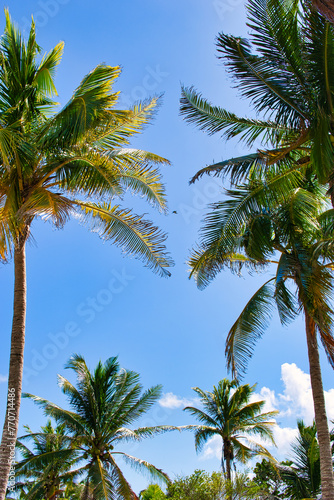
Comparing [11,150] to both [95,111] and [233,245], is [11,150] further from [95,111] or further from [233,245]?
[233,245]

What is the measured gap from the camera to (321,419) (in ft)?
33.2

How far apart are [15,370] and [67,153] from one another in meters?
4.03

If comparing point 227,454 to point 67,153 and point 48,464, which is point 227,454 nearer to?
point 48,464

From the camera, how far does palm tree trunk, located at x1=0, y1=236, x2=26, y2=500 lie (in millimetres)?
6969

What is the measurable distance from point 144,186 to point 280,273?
3.35m

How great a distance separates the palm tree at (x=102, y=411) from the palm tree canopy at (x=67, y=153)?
37.6 feet

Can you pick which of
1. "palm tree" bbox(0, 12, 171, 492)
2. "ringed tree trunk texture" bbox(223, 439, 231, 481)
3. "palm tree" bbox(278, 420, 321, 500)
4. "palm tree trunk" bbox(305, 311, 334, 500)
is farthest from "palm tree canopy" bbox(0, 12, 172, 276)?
"ringed tree trunk texture" bbox(223, 439, 231, 481)

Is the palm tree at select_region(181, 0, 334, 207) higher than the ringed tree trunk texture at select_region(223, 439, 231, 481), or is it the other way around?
the palm tree at select_region(181, 0, 334, 207)

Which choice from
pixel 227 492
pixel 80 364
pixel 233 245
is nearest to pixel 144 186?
pixel 233 245

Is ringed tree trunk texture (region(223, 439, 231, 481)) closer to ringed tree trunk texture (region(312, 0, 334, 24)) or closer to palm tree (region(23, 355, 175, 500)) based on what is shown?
palm tree (region(23, 355, 175, 500))

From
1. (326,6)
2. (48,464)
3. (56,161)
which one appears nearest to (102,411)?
(48,464)

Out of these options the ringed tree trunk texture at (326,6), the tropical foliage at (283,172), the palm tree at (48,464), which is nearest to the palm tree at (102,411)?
the palm tree at (48,464)

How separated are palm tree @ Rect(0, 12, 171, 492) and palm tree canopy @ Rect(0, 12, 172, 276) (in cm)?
2

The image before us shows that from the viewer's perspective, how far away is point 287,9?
24.5 feet
